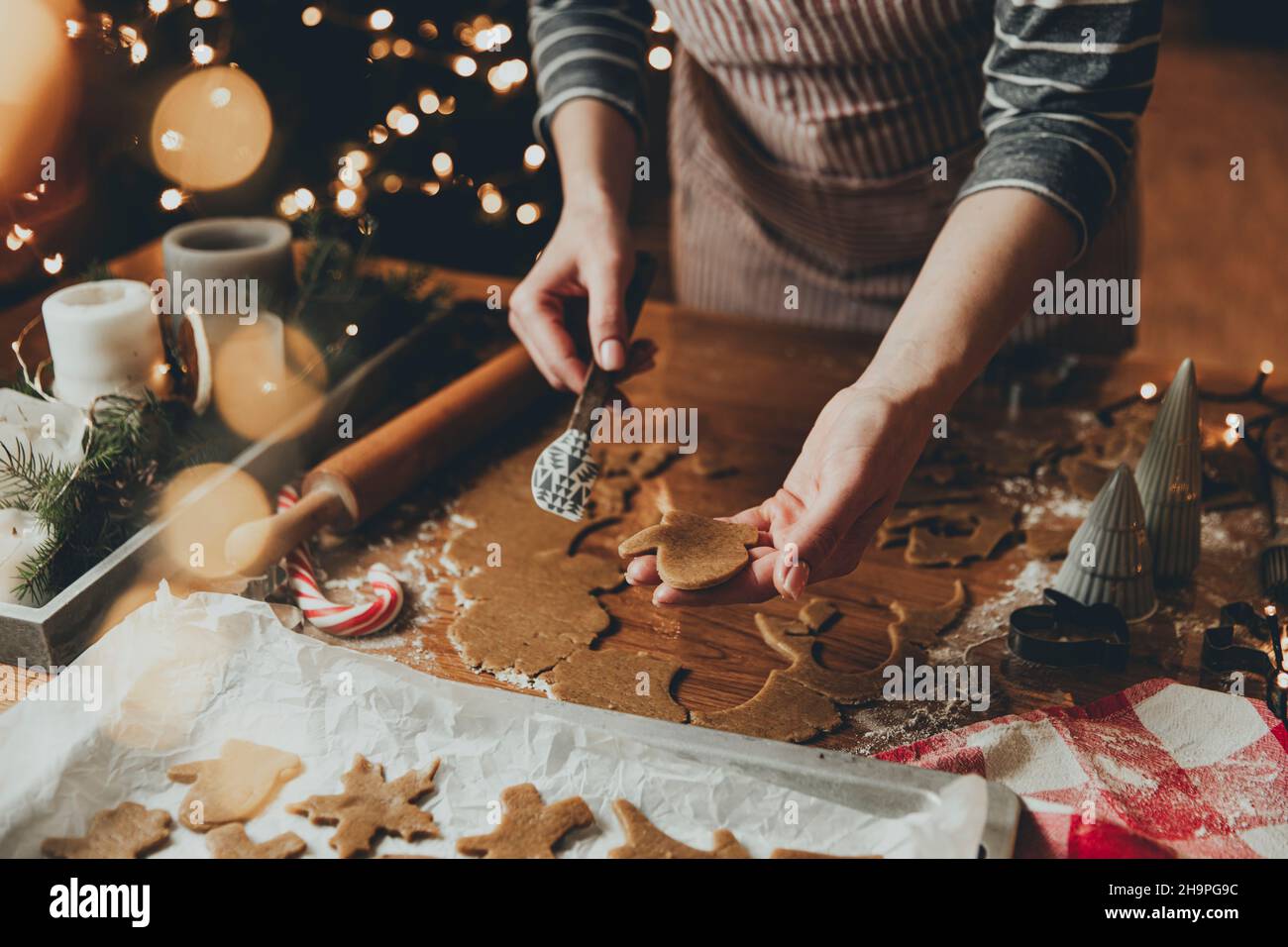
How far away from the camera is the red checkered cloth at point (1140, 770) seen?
0.93 metres

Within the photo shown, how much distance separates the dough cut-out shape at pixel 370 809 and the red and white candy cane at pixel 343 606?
0.71 feet

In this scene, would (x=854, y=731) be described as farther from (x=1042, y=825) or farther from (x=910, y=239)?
(x=910, y=239)

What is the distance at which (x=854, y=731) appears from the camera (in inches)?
41.8

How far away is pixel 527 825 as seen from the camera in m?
0.92

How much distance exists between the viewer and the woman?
1.11 metres

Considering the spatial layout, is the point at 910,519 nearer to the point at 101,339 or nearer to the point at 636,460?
the point at 636,460

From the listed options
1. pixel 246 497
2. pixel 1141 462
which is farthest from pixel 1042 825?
pixel 246 497

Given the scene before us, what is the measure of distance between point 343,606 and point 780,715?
0.47 metres

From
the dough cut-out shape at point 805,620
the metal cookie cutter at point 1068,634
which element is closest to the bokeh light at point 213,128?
the dough cut-out shape at point 805,620

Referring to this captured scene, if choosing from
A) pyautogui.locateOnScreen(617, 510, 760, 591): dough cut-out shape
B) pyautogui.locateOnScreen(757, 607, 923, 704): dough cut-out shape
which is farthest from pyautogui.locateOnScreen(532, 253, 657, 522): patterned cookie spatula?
pyautogui.locateOnScreen(757, 607, 923, 704): dough cut-out shape

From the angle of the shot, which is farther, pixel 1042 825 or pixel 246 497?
pixel 246 497

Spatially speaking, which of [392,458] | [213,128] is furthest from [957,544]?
[213,128]

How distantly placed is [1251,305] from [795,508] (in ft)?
12.6
